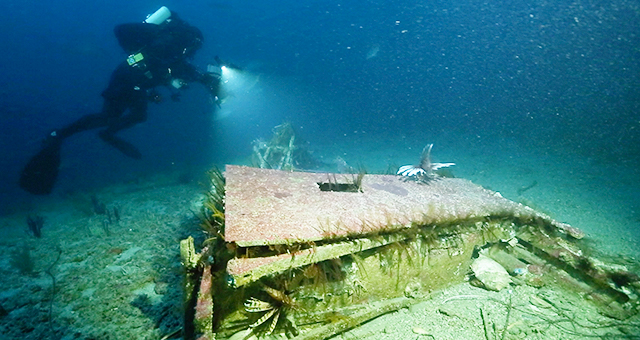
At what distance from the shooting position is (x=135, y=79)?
924 cm

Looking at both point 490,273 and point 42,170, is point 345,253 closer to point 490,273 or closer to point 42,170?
point 490,273

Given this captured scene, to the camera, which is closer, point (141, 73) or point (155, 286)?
point (155, 286)

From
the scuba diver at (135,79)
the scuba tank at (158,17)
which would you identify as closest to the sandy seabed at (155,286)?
the scuba diver at (135,79)

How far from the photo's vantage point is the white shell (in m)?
3.66

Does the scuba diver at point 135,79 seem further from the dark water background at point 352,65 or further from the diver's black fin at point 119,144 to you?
the dark water background at point 352,65

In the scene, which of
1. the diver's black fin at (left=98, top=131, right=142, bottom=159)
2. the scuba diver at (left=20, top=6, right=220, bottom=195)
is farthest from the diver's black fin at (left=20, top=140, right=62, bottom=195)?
the diver's black fin at (left=98, top=131, right=142, bottom=159)

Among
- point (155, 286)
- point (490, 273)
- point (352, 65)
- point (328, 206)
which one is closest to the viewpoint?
point (328, 206)

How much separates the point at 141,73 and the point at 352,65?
15389 cm

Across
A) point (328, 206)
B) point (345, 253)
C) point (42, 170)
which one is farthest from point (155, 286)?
point (42, 170)

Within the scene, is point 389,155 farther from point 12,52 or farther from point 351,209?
point 12,52

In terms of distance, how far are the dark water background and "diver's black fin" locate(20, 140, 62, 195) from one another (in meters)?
34.0

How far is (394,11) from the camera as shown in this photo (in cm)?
11300

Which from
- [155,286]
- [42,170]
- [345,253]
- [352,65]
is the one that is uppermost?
[352,65]

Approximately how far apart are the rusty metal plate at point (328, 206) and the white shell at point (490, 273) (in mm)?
791
